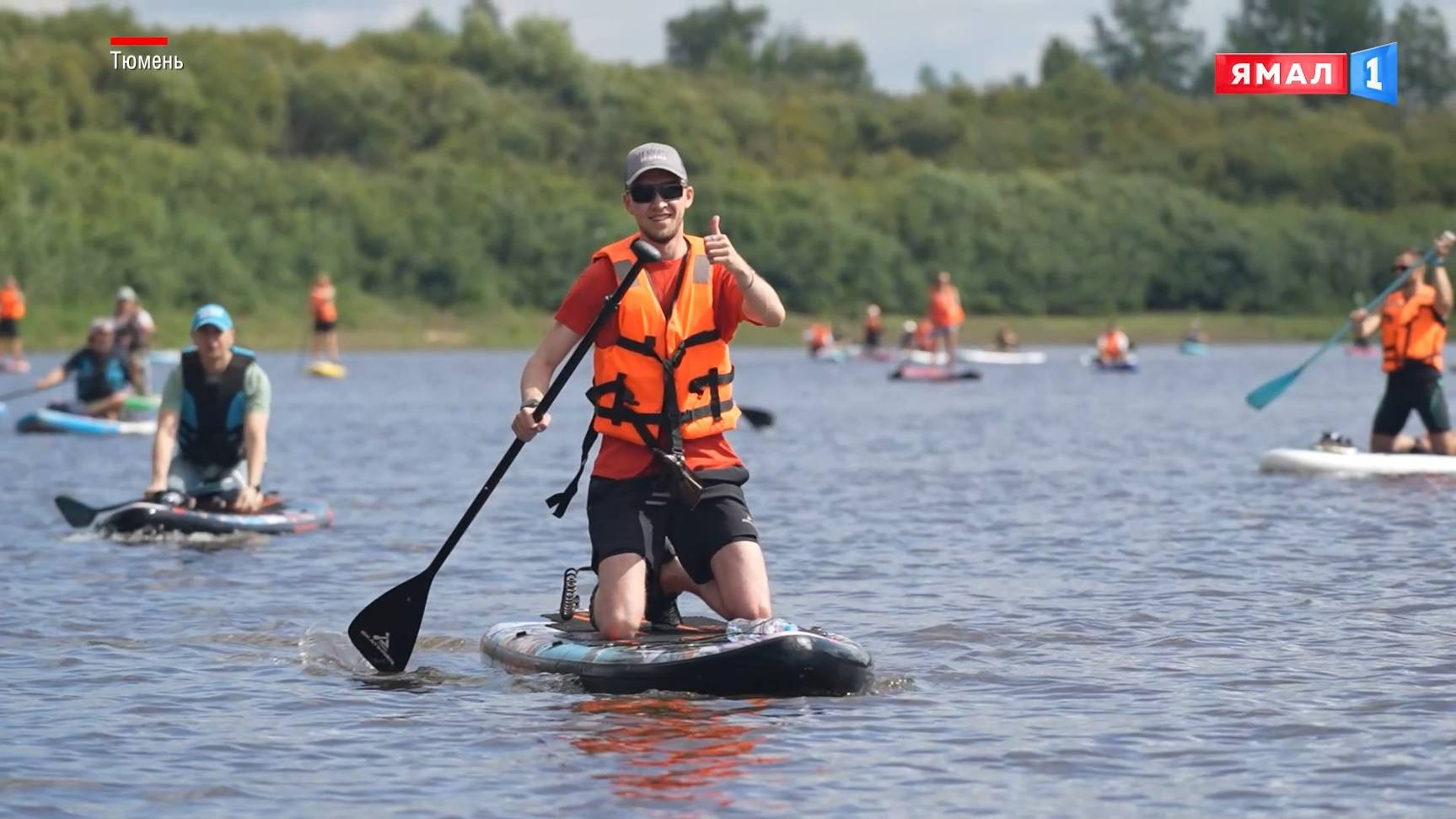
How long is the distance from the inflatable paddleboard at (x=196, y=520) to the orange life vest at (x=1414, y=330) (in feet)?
25.7

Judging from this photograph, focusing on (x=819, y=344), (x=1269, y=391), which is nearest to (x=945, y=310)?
(x=819, y=344)

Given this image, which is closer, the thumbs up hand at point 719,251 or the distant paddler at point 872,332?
the thumbs up hand at point 719,251

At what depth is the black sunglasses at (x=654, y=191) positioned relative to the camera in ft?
28.4

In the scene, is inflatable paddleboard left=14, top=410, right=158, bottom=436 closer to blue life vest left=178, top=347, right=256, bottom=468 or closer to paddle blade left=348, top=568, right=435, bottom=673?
blue life vest left=178, top=347, right=256, bottom=468

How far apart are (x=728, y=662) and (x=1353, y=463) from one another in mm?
10519

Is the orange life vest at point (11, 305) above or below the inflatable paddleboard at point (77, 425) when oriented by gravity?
above

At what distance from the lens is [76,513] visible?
15.2 metres

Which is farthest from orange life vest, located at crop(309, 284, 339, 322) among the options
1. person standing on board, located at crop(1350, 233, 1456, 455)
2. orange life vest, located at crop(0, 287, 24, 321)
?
person standing on board, located at crop(1350, 233, 1456, 455)

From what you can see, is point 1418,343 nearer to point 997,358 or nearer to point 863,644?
point 863,644

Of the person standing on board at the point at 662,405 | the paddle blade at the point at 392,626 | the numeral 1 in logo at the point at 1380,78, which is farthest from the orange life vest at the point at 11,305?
the person standing on board at the point at 662,405

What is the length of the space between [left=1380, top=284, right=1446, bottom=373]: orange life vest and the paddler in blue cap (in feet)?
26.5

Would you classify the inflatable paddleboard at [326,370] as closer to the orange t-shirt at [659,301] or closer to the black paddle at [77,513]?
the black paddle at [77,513]

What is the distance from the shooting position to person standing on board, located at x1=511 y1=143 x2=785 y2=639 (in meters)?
8.80

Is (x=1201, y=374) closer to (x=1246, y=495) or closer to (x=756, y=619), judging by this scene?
(x=1246, y=495)
